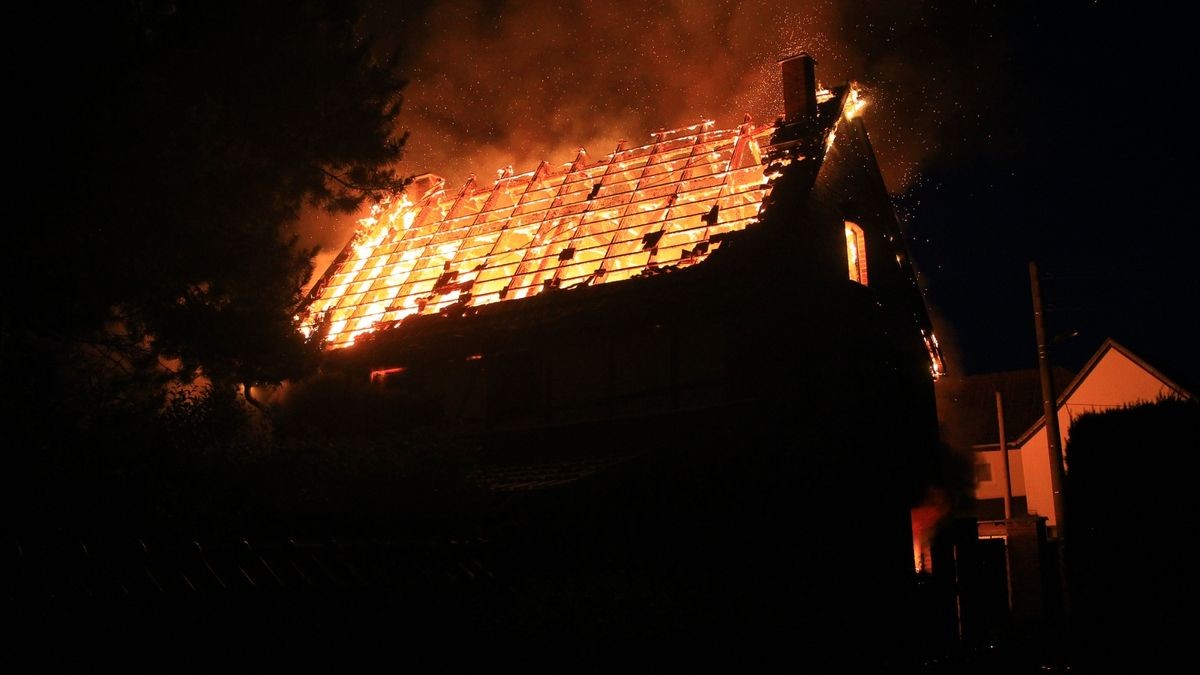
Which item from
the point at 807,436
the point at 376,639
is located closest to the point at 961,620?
the point at 807,436

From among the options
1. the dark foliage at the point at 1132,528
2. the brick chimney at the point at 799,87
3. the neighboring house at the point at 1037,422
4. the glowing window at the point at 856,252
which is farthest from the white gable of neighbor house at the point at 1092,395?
the dark foliage at the point at 1132,528

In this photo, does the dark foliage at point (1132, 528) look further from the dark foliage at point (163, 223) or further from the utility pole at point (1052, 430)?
the dark foliage at point (163, 223)

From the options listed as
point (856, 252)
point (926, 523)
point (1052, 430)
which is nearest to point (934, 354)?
point (926, 523)

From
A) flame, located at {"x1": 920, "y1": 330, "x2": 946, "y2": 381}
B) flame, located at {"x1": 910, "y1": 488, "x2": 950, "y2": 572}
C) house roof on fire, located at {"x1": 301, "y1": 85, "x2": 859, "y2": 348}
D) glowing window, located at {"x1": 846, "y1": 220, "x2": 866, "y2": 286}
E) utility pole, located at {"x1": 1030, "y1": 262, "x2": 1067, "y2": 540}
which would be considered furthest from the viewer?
flame, located at {"x1": 920, "y1": 330, "x2": 946, "y2": 381}

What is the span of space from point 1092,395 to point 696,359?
32456 mm

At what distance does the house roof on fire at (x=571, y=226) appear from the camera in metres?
16.2

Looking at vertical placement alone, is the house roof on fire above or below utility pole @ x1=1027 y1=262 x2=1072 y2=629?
above

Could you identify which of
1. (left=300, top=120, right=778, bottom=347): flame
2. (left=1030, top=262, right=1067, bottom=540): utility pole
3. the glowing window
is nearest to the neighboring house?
(left=1030, top=262, right=1067, bottom=540): utility pole

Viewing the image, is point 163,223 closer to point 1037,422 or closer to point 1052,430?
point 1052,430

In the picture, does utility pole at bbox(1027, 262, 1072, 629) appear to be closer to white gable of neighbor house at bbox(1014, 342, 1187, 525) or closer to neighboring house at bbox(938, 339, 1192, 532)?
neighboring house at bbox(938, 339, 1192, 532)

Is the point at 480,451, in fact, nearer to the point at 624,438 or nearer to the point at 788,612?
the point at 624,438

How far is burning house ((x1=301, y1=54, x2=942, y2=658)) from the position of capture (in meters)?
13.2

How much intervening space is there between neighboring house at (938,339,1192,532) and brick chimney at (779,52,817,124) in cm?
2341

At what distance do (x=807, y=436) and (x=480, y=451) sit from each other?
5947mm
